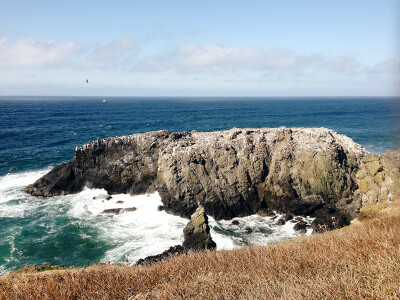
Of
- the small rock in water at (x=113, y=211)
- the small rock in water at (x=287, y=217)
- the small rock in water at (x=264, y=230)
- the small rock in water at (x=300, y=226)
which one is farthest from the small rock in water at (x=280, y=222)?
the small rock in water at (x=113, y=211)

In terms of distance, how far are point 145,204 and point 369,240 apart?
25.4 metres

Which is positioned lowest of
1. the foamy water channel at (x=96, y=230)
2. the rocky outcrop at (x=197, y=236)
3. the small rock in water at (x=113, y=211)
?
the foamy water channel at (x=96, y=230)

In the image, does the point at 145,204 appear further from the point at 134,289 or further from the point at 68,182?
the point at 134,289

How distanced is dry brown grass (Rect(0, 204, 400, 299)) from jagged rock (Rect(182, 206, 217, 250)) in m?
10.8

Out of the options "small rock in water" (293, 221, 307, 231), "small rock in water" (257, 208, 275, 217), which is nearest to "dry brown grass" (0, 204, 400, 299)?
"small rock in water" (293, 221, 307, 231)

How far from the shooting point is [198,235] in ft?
68.4

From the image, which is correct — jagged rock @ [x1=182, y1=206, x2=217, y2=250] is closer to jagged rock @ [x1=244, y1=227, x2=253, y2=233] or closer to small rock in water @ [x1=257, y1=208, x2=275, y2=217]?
jagged rock @ [x1=244, y1=227, x2=253, y2=233]

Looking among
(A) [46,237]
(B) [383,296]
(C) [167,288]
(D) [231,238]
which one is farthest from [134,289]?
(A) [46,237]

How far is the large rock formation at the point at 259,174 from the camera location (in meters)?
27.5

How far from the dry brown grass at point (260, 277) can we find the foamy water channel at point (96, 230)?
35.6ft

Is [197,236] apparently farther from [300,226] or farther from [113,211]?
[113,211]

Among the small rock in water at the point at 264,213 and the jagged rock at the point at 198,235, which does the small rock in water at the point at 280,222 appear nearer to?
the small rock in water at the point at 264,213

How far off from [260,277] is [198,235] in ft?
45.8

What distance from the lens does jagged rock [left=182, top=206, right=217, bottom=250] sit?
20.6 meters
